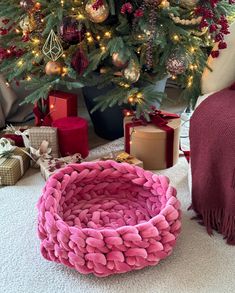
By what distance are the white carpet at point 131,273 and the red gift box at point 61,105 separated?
28.0 inches

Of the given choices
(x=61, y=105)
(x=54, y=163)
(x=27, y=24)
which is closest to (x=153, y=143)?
(x=54, y=163)

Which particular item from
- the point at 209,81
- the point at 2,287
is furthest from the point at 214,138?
the point at 2,287

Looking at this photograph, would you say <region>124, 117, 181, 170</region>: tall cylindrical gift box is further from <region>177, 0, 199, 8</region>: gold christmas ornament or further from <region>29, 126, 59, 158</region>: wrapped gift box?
<region>177, 0, 199, 8</region>: gold christmas ornament

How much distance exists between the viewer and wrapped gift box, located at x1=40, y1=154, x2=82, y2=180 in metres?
1.72

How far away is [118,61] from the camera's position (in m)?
1.71

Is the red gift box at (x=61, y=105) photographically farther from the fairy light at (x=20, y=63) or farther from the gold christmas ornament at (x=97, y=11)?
the gold christmas ornament at (x=97, y=11)

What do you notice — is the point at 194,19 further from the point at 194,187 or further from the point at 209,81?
the point at 194,187

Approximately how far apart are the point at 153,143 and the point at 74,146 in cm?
39

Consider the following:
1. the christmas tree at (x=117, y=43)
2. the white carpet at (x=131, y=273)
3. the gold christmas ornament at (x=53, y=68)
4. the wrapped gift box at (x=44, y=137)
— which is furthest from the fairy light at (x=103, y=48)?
the white carpet at (x=131, y=273)

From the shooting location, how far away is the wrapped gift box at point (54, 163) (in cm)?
172

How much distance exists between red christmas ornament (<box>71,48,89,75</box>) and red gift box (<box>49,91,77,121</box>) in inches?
11.1

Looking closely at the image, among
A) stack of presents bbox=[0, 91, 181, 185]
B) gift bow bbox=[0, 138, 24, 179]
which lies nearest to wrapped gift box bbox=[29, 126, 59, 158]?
stack of presents bbox=[0, 91, 181, 185]

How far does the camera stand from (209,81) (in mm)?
1535

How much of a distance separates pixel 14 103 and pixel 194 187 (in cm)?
137
